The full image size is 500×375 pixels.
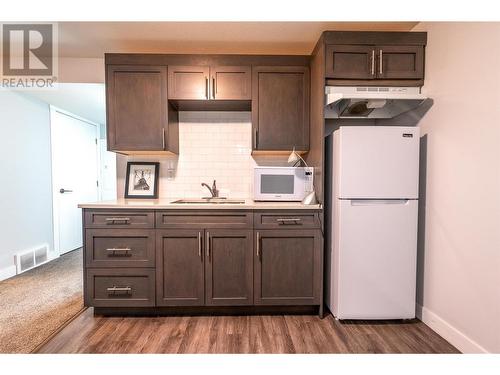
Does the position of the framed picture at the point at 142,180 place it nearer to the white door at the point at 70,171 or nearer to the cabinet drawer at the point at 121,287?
the cabinet drawer at the point at 121,287

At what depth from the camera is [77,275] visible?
112 inches

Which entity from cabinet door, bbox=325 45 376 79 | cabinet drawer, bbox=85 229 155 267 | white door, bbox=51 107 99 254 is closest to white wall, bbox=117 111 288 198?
cabinet drawer, bbox=85 229 155 267

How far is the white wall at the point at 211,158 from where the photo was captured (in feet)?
8.39

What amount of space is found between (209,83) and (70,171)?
2964 millimetres

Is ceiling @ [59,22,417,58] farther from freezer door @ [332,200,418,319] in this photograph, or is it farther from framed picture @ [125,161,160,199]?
freezer door @ [332,200,418,319]

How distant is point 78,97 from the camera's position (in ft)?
10.0

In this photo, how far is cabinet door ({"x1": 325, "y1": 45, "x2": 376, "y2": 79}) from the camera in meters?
1.86

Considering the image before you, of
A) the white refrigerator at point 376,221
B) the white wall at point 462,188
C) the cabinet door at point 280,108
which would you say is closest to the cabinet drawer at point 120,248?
the cabinet door at point 280,108

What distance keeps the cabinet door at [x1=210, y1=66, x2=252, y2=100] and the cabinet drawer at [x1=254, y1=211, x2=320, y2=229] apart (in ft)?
3.60

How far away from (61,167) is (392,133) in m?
4.25

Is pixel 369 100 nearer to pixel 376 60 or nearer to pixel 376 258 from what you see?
pixel 376 60

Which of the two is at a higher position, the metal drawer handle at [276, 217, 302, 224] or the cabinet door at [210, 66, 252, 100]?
the cabinet door at [210, 66, 252, 100]

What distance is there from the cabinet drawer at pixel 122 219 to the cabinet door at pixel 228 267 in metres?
0.49

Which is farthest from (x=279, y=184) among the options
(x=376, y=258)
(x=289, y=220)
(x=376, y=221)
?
(x=376, y=258)
